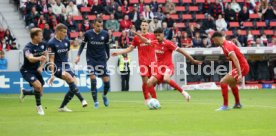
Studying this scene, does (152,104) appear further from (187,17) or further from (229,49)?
(187,17)

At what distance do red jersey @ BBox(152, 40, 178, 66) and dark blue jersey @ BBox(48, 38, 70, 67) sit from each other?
2.26 metres

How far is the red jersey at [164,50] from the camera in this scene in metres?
18.4

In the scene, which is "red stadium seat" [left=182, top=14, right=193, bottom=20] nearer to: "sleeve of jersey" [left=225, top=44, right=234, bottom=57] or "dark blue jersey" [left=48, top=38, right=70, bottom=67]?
"dark blue jersey" [left=48, top=38, right=70, bottom=67]

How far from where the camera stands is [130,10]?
118 feet

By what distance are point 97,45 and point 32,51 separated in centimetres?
270

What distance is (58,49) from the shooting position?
1819 cm

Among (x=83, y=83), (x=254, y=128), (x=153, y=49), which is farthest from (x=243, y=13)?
(x=254, y=128)

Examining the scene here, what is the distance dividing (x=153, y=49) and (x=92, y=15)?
16.5 metres


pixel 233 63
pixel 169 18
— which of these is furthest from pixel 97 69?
pixel 169 18

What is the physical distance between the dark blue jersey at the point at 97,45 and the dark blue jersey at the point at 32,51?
2170 millimetres

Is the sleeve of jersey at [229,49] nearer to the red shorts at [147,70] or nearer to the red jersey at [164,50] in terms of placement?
the red jersey at [164,50]

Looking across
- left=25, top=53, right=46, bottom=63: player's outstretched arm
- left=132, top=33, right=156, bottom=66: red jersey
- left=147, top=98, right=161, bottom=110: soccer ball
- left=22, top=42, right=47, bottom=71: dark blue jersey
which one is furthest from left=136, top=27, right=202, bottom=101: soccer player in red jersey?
left=25, top=53, right=46, bottom=63: player's outstretched arm

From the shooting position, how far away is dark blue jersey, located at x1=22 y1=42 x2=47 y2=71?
17.1 metres

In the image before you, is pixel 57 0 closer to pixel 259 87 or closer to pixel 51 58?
pixel 259 87
